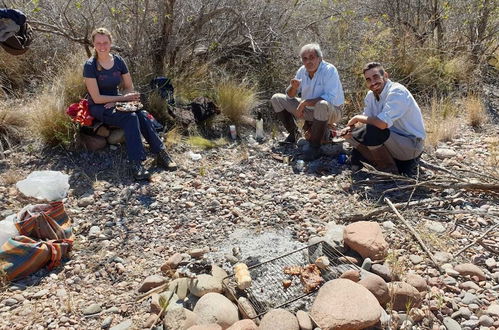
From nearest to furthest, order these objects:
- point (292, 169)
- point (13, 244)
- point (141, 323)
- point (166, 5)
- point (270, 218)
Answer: point (141, 323)
point (13, 244)
point (270, 218)
point (292, 169)
point (166, 5)

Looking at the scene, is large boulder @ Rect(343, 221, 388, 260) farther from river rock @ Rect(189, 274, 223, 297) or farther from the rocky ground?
river rock @ Rect(189, 274, 223, 297)

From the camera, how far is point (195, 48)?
246 inches

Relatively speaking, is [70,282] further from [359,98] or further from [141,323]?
[359,98]

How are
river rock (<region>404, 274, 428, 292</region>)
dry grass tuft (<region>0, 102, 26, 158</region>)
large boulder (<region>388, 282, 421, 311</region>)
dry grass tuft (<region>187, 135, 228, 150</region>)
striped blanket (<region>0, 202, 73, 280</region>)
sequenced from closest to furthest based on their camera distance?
large boulder (<region>388, 282, 421, 311</region>) → river rock (<region>404, 274, 428, 292</region>) → striped blanket (<region>0, 202, 73, 280</region>) → dry grass tuft (<region>0, 102, 26, 158</region>) → dry grass tuft (<region>187, 135, 228, 150</region>)

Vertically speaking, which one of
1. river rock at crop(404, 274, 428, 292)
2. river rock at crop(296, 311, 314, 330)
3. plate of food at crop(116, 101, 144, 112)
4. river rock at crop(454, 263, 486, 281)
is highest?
plate of food at crop(116, 101, 144, 112)

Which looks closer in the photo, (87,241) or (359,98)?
(87,241)

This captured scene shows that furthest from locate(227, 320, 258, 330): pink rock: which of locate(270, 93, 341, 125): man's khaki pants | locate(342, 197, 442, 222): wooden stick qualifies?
→ locate(270, 93, 341, 125): man's khaki pants

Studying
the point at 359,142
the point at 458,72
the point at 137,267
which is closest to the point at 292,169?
the point at 359,142

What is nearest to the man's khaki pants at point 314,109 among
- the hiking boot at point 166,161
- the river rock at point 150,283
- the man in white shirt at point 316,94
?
the man in white shirt at point 316,94

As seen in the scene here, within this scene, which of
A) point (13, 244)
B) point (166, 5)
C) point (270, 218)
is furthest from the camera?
point (166, 5)

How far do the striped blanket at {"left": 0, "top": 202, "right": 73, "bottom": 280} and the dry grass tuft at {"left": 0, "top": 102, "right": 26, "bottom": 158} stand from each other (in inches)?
70.4

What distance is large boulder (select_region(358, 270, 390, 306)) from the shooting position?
249cm

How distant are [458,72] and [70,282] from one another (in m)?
Answer: 6.32

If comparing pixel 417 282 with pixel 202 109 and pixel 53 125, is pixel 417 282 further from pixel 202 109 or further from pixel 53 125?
A: pixel 53 125
